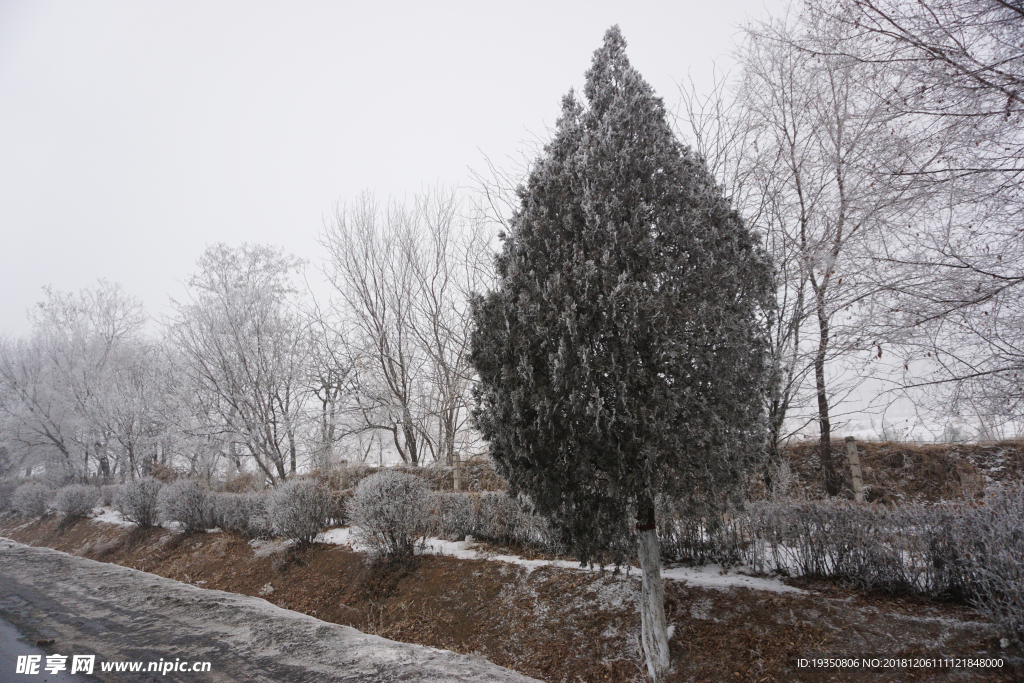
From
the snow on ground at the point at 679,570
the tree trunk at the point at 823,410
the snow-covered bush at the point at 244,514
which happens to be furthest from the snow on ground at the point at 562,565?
the tree trunk at the point at 823,410

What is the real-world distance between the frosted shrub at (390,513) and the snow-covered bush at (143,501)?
31.8 feet

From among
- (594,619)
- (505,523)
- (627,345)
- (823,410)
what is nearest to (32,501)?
(505,523)

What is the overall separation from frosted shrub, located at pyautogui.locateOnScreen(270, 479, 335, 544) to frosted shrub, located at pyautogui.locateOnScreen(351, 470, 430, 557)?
194cm

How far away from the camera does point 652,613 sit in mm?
3959

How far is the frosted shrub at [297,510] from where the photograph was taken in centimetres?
877

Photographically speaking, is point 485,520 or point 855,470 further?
point 485,520

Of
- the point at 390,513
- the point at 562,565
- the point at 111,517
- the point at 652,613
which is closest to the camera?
the point at 652,613

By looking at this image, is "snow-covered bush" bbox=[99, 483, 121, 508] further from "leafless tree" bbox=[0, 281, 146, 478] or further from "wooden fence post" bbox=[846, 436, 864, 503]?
"wooden fence post" bbox=[846, 436, 864, 503]

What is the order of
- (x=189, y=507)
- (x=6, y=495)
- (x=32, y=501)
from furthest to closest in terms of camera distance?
(x=6, y=495), (x=32, y=501), (x=189, y=507)

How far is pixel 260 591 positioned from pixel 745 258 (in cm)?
900

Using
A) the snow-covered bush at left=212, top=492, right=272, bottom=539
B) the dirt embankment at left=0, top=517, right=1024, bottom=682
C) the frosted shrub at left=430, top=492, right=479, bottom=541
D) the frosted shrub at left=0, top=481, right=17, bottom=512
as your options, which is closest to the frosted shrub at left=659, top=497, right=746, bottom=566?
the dirt embankment at left=0, top=517, right=1024, bottom=682

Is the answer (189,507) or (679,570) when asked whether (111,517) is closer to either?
(189,507)

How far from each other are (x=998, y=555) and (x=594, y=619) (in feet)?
11.0

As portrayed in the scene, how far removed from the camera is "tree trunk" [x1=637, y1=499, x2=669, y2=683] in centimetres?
387
